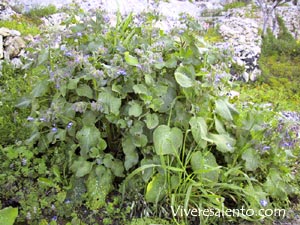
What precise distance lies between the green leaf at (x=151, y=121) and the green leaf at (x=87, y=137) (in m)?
0.31

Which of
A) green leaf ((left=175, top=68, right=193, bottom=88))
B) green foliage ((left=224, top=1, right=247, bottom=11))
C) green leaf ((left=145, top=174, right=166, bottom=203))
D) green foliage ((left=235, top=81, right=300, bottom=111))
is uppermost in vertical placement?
green leaf ((left=175, top=68, right=193, bottom=88))

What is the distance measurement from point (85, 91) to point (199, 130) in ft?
2.40

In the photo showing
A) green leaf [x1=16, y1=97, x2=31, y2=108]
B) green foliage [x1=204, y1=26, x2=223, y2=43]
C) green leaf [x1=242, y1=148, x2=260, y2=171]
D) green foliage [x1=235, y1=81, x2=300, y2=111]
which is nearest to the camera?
green leaf [x1=242, y1=148, x2=260, y2=171]

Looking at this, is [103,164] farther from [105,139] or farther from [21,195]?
[21,195]

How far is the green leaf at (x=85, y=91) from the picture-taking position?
2482 mm

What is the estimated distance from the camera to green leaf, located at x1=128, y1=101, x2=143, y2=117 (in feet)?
7.90

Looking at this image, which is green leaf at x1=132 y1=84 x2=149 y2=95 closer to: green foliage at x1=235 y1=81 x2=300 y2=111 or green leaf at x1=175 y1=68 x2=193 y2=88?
green leaf at x1=175 y1=68 x2=193 y2=88

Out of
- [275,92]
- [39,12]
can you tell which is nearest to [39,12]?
[39,12]

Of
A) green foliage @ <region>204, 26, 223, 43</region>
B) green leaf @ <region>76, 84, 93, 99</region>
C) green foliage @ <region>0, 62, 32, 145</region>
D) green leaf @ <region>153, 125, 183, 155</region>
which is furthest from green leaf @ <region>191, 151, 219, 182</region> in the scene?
green foliage @ <region>204, 26, 223, 43</region>

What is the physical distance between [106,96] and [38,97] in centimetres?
59

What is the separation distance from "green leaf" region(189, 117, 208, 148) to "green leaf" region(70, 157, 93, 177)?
658 millimetres

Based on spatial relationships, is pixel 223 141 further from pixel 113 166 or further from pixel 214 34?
pixel 214 34

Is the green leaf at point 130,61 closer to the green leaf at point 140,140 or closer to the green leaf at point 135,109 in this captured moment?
the green leaf at point 135,109

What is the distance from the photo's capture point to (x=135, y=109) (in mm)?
2430
